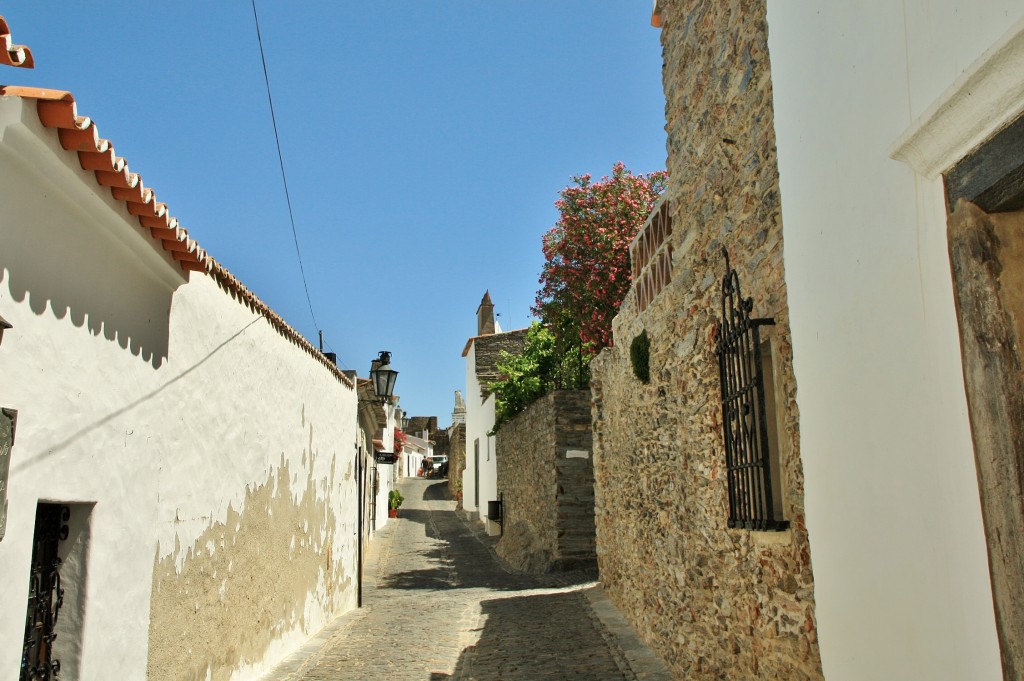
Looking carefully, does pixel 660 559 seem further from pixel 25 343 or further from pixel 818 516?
pixel 25 343

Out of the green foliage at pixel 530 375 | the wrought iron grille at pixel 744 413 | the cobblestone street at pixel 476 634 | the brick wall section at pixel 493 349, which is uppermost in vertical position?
the brick wall section at pixel 493 349

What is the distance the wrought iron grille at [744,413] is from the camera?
409cm

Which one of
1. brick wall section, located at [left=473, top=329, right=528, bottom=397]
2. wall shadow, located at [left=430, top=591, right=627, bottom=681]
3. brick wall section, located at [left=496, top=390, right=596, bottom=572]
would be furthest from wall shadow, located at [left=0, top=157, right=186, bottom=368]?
brick wall section, located at [left=473, top=329, right=528, bottom=397]

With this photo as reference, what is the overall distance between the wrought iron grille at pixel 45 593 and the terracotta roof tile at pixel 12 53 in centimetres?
219

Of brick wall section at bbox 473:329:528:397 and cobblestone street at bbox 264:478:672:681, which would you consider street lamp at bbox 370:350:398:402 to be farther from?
brick wall section at bbox 473:329:528:397

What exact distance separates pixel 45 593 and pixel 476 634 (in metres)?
5.66

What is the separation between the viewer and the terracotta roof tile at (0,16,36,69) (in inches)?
108

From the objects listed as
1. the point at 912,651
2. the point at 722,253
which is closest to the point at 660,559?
the point at 722,253

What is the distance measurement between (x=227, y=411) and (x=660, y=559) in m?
3.76

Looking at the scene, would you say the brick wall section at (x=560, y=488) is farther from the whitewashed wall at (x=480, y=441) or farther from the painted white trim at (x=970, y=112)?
the painted white trim at (x=970, y=112)

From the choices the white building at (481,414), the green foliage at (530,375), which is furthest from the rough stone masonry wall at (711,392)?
the white building at (481,414)

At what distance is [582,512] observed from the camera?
13688 millimetres

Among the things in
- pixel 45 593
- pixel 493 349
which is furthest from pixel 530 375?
pixel 45 593

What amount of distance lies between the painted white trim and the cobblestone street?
5139 mm
